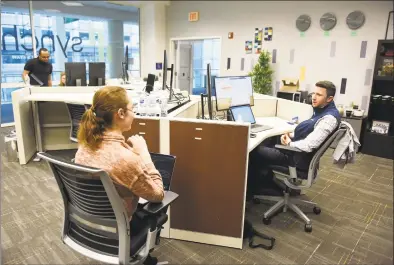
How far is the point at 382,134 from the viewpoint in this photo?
4543 millimetres

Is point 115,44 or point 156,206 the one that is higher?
point 115,44

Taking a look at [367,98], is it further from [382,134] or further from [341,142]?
[341,142]

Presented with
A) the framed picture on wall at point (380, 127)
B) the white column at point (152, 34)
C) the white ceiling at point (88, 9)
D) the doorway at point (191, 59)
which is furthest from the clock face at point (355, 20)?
the white ceiling at point (88, 9)

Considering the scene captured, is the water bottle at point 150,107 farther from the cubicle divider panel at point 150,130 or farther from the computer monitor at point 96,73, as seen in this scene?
the computer monitor at point 96,73

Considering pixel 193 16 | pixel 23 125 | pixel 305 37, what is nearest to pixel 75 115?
pixel 23 125

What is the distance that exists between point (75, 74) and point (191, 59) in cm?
399

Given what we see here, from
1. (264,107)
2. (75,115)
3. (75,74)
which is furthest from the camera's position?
(75,74)

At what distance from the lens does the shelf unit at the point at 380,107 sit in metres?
4.47

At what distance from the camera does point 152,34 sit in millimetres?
7320

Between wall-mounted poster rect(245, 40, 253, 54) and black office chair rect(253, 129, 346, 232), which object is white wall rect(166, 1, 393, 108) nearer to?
wall-mounted poster rect(245, 40, 253, 54)

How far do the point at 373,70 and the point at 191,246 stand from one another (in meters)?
4.19

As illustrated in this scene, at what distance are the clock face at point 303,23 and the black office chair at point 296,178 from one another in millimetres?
3706

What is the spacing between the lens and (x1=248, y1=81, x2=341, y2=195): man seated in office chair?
2.30 meters

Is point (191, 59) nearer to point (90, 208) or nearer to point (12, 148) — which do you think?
point (12, 148)
